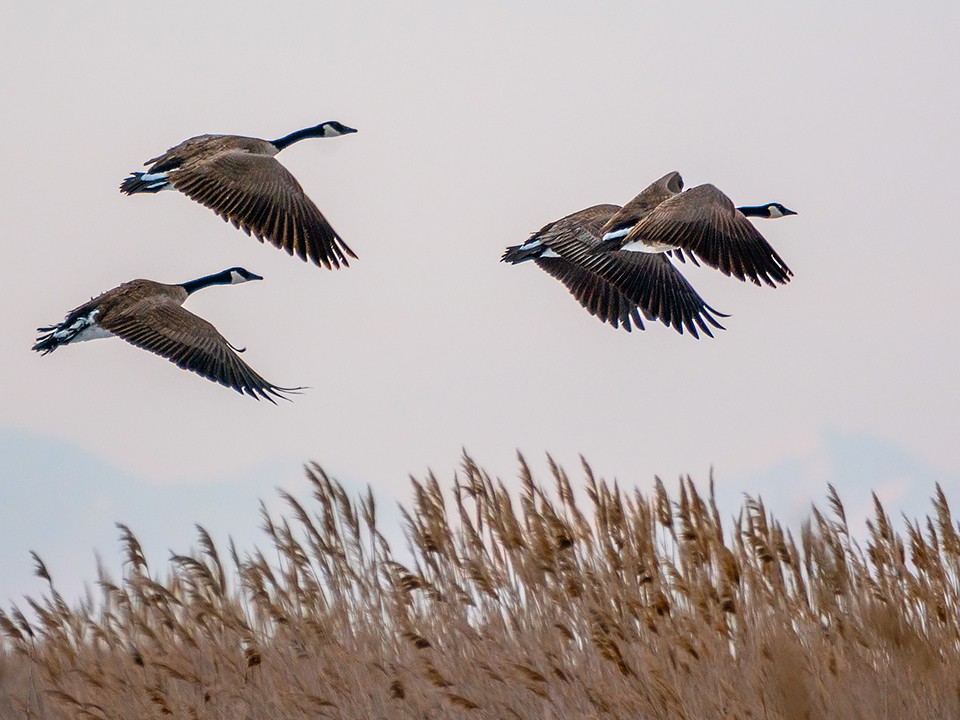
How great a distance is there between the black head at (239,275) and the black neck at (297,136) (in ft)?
3.39

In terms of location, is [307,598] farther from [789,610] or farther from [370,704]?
[789,610]

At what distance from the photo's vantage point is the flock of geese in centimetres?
614

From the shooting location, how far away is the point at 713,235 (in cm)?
611

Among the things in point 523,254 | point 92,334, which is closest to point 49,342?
point 92,334

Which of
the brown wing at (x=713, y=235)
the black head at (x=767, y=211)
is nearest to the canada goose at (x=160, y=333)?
the brown wing at (x=713, y=235)

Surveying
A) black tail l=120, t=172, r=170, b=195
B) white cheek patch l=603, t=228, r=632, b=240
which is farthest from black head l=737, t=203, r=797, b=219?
black tail l=120, t=172, r=170, b=195

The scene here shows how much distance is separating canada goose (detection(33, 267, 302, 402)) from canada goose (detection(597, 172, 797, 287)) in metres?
2.21

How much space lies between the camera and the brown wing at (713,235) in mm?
5972

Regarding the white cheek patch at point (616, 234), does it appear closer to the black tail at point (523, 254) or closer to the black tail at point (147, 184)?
the black tail at point (523, 254)

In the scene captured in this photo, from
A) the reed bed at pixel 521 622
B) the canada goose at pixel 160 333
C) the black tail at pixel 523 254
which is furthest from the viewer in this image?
the black tail at pixel 523 254

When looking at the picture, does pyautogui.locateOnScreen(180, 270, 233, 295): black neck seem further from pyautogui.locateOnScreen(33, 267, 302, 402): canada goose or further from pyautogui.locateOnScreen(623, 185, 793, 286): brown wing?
pyautogui.locateOnScreen(623, 185, 793, 286): brown wing

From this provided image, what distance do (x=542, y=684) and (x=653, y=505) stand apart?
1.09 metres

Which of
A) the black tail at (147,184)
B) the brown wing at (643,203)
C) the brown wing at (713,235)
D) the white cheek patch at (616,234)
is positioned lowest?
the brown wing at (713,235)

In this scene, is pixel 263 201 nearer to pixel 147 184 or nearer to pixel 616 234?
pixel 147 184
